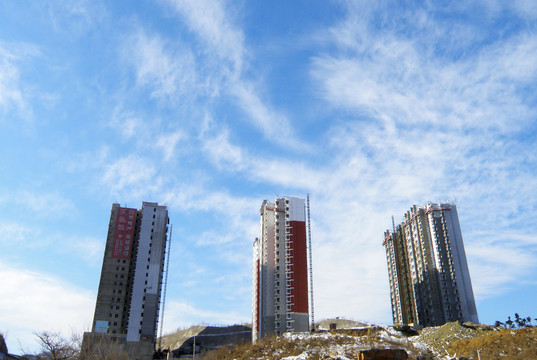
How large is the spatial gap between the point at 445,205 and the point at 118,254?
74.3 m

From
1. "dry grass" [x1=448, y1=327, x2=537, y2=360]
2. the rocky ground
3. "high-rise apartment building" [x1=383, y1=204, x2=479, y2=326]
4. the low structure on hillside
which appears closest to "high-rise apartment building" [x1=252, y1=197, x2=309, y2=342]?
the low structure on hillside

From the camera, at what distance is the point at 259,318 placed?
107312mm

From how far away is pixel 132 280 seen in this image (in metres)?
101

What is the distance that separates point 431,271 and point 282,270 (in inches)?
1290

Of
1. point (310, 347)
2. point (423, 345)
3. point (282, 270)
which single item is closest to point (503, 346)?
point (423, 345)

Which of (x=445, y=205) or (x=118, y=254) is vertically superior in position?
(x=445, y=205)

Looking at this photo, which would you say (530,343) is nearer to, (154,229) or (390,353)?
(390,353)

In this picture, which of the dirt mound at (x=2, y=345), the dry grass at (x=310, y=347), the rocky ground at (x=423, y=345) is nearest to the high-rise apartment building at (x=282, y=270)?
the rocky ground at (x=423, y=345)

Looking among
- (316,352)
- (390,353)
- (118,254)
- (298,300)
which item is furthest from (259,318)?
(390,353)

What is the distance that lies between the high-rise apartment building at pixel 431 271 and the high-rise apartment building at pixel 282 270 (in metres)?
26.2

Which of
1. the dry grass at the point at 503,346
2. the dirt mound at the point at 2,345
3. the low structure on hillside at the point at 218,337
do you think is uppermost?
the low structure on hillside at the point at 218,337

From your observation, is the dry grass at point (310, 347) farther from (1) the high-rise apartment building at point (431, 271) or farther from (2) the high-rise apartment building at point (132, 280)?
(1) the high-rise apartment building at point (431, 271)

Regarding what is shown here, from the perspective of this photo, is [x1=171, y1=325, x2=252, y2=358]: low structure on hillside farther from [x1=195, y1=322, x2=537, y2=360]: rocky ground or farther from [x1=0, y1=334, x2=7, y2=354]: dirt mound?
[x1=195, y1=322, x2=537, y2=360]: rocky ground

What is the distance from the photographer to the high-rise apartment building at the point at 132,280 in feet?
308
